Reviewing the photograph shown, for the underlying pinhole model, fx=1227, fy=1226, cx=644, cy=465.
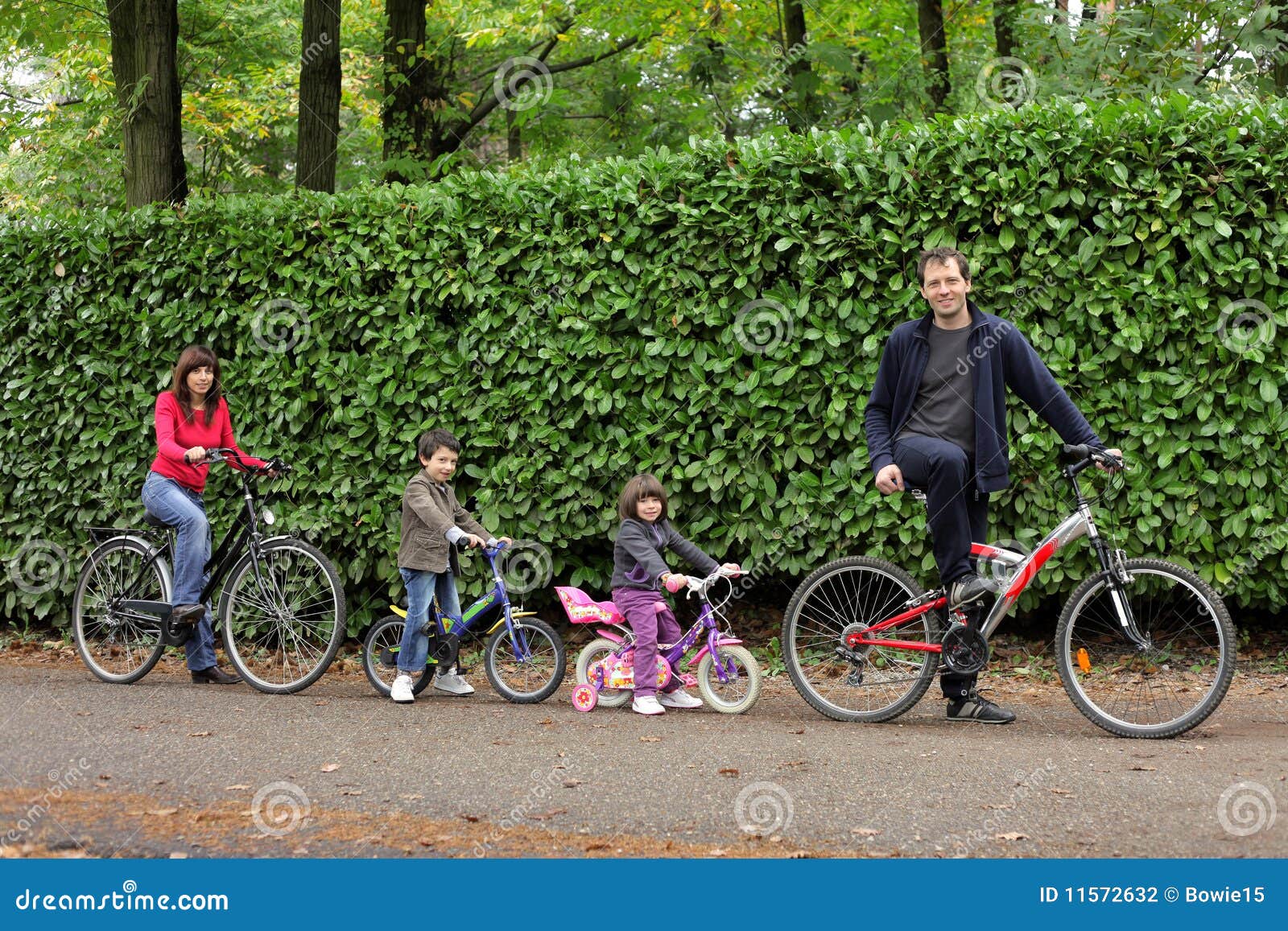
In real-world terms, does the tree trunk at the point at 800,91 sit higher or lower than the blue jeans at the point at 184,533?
higher

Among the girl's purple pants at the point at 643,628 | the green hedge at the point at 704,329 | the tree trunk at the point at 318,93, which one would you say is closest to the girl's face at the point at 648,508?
the girl's purple pants at the point at 643,628

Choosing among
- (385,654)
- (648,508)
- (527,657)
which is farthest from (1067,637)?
(385,654)

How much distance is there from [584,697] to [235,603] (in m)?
2.12

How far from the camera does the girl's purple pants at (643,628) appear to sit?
595cm

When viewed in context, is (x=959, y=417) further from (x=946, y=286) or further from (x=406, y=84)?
(x=406, y=84)

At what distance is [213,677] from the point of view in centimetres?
704

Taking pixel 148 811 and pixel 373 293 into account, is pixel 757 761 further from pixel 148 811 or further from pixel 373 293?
pixel 373 293

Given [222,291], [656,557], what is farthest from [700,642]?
[222,291]

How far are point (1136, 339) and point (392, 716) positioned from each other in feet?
13.8

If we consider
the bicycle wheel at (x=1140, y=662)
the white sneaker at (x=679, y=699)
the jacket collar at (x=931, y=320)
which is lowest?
the white sneaker at (x=679, y=699)

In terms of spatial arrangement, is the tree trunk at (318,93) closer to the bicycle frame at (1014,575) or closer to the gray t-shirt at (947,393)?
the gray t-shirt at (947,393)

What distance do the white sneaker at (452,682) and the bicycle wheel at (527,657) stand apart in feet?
0.49

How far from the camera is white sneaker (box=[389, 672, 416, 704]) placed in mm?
6270

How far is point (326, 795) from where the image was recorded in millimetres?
4383
